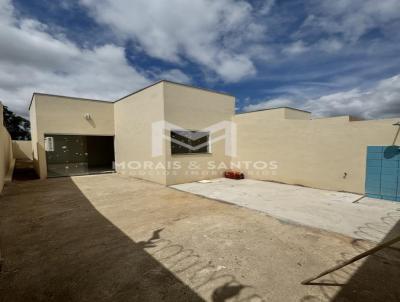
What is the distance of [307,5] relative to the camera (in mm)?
5496

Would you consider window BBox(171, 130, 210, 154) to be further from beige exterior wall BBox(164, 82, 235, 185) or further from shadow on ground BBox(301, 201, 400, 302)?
shadow on ground BBox(301, 201, 400, 302)

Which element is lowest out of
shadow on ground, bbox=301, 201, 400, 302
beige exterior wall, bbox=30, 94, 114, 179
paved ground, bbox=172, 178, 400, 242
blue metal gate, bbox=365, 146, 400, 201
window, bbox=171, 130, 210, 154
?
paved ground, bbox=172, 178, 400, 242

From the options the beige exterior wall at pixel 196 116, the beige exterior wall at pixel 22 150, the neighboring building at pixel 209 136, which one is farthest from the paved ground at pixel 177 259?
the beige exterior wall at pixel 22 150

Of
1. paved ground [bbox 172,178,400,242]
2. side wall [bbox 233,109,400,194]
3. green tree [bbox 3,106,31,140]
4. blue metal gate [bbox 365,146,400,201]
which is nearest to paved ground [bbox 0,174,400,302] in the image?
paved ground [bbox 172,178,400,242]

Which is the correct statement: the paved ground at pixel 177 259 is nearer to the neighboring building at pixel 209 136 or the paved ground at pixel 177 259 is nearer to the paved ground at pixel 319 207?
the paved ground at pixel 319 207

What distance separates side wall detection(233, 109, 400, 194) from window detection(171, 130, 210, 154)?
6.29 ft

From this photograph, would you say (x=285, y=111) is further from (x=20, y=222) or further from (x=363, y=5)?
(x=20, y=222)

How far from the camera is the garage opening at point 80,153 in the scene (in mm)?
14062

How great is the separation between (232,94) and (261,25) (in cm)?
380

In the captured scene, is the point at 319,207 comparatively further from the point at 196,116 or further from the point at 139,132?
the point at 139,132

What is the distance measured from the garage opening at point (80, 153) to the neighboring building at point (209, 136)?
143 inches

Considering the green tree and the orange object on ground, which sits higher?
the green tree

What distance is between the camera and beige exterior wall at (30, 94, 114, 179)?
31.0 ft

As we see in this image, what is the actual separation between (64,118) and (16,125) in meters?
28.3
